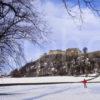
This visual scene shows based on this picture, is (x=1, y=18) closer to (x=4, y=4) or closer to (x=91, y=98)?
(x=4, y=4)

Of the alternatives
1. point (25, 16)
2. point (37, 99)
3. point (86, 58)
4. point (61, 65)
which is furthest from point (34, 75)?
point (25, 16)

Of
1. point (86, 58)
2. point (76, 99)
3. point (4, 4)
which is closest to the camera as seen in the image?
point (4, 4)

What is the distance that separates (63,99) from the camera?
55.9ft

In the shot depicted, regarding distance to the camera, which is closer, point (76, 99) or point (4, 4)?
point (4, 4)

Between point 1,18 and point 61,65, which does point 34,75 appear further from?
point 1,18

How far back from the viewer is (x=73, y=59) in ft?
199

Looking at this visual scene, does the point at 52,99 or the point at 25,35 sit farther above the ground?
the point at 25,35

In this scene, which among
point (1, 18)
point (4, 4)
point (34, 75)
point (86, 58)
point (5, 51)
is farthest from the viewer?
point (86, 58)

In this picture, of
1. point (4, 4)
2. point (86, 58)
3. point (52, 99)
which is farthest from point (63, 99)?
point (86, 58)

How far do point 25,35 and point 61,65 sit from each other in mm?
43474

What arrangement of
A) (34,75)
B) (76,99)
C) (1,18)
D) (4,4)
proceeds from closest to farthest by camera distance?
(4,4)
(1,18)
(76,99)
(34,75)

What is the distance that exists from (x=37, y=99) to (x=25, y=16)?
5.43 meters

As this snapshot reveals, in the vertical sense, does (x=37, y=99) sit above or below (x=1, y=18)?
below

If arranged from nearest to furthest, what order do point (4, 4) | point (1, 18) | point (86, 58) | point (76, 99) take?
point (4, 4)
point (1, 18)
point (76, 99)
point (86, 58)
